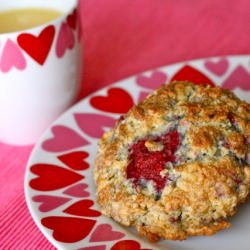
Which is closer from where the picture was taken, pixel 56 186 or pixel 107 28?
pixel 56 186

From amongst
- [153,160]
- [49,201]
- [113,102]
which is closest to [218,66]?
[113,102]

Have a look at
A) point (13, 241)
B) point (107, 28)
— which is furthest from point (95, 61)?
point (13, 241)

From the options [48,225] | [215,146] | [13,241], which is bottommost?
[13,241]

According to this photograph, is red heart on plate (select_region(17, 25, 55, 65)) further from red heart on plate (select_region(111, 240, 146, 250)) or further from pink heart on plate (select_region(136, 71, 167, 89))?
red heart on plate (select_region(111, 240, 146, 250))

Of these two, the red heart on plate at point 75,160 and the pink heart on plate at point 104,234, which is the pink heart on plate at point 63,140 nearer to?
the red heart on plate at point 75,160

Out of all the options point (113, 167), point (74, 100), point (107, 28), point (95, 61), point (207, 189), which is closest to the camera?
point (207, 189)

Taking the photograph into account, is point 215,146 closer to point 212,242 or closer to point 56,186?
point 212,242
